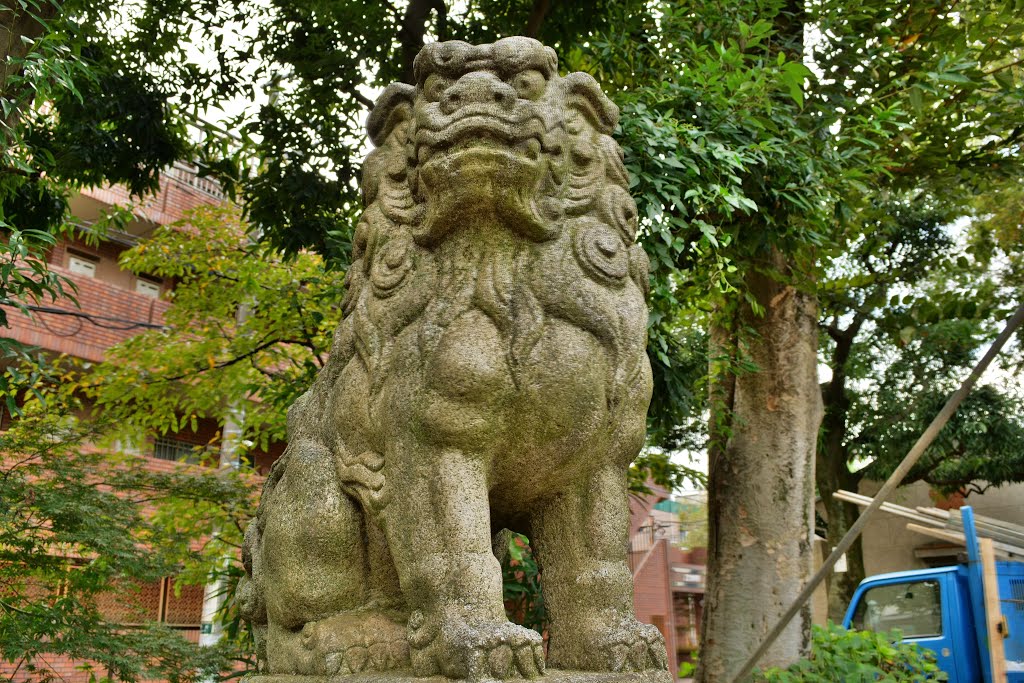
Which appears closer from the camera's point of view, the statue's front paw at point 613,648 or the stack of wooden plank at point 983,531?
the statue's front paw at point 613,648

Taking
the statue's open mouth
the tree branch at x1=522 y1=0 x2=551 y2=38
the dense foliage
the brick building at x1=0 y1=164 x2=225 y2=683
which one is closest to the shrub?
the dense foliage

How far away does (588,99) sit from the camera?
258 cm

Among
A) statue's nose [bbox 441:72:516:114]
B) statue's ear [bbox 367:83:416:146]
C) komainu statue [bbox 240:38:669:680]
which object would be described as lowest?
komainu statue [bbox 240:38:669:680]

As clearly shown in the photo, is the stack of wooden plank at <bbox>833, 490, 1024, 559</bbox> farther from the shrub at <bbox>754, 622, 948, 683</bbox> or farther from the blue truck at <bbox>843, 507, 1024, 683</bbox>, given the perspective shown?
the shrub at <bbox>754, 622, 948, 683</bbox>

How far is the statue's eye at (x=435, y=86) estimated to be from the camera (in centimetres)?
251

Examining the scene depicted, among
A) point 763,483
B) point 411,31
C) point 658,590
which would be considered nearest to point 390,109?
point 411,31

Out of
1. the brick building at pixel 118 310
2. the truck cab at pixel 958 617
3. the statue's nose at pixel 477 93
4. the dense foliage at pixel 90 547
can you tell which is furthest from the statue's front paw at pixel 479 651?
the brick building at pixel 118 310

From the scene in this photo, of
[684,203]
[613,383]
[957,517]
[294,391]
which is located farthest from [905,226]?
[613,383]

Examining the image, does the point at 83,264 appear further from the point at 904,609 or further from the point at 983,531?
the point at 983,531

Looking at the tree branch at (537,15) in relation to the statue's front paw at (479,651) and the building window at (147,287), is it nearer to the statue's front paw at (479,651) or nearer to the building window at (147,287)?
the statue's front paw at (479,651)

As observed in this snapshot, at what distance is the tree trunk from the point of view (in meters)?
5.61

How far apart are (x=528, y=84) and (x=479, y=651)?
4.77 feet

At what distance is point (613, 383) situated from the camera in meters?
2.39

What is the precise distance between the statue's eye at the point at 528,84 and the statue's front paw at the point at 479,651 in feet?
4.49
